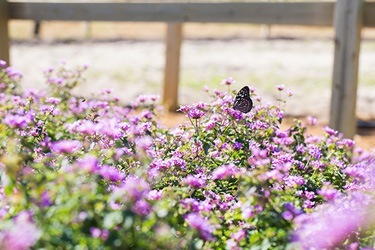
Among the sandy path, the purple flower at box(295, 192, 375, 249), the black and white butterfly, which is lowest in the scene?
the sandy path

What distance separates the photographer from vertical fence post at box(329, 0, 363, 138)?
5059mm

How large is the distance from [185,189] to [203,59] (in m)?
9.94

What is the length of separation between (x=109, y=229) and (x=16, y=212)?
381 millimetres

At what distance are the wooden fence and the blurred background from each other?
3.03ft

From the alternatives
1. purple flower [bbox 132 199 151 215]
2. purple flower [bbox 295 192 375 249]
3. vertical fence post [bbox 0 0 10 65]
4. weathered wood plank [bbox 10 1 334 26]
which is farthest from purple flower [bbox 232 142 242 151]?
vertical fence post [bbox 0 0 10 65]

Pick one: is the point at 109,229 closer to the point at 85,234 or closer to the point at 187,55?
the point at 85,234

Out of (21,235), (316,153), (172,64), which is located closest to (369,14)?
(316,153)

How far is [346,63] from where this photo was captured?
16.7ft

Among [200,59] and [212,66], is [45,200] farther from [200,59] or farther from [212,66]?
[200,59]

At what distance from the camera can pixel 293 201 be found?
241 cm

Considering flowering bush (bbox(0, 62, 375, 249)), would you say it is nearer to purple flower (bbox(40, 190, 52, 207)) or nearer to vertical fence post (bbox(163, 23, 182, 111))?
purple flower (bbox(40, 190, 52, 207))

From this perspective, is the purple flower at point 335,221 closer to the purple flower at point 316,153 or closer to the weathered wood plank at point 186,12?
the purple flower at point 316,153

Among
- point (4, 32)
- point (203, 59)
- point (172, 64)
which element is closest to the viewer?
Answer: point (4, 32)

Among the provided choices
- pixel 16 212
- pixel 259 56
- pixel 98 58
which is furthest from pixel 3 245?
pixel 259 56
